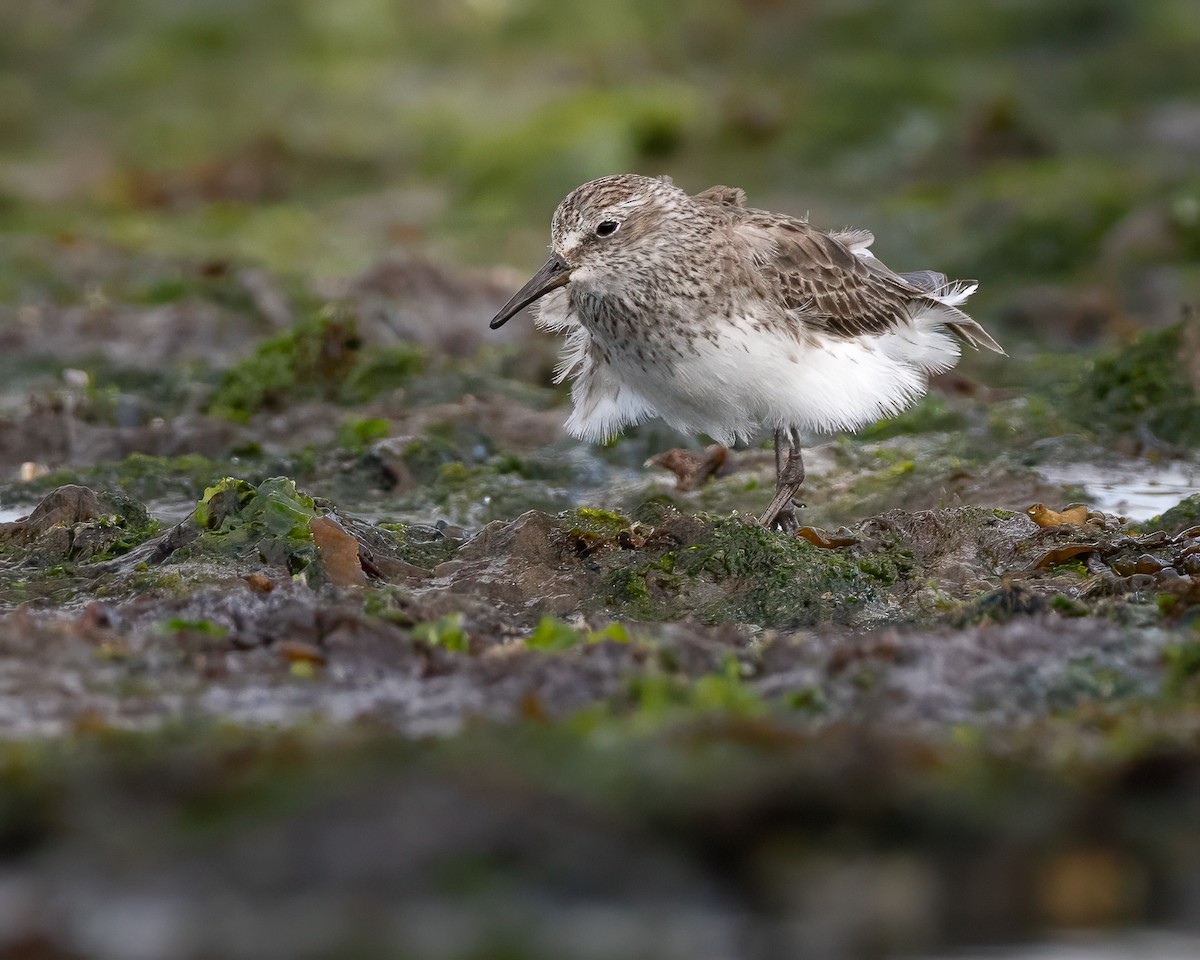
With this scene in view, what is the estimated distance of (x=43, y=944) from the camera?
3396 millimetres

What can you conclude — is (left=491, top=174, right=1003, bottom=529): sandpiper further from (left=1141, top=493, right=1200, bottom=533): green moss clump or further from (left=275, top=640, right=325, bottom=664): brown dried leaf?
(left=275, top=640, right=325, bottom=664): brown dried leaf

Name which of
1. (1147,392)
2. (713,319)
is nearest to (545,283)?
(713,319)

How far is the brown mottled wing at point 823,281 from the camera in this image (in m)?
7.39

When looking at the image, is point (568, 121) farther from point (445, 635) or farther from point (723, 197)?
point (445, 635)

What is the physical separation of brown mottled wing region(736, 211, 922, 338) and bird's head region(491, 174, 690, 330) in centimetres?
57

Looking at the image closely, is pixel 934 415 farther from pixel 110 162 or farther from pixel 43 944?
pixel 110 162

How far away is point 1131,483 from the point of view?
8992mm

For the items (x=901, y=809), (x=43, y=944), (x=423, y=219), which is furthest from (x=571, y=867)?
(x=423, y=219)

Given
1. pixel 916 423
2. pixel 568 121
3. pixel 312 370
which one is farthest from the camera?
pixel 568 121

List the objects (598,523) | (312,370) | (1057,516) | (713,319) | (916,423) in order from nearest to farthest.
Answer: (713,319) → (598,523) → (1057,516) → (916,423) → (312,370)

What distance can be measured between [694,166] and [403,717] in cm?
1454

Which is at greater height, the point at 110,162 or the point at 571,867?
the point at 110,162

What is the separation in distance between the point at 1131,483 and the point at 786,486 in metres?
2.33

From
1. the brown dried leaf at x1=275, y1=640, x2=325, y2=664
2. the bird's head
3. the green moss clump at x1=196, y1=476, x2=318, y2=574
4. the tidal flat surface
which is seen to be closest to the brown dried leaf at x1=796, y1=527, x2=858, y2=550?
the tidal flat surface
